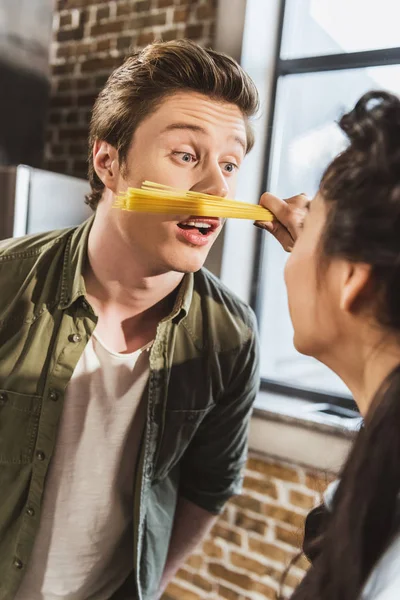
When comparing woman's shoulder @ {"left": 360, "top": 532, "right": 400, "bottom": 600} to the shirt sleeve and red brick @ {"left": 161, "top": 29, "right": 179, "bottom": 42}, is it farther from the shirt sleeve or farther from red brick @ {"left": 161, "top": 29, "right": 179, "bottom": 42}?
red brick @ {"left": 161, "top": 29, "right": 179, "bottom": 42}

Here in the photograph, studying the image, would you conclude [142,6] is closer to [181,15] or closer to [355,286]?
[181,15]

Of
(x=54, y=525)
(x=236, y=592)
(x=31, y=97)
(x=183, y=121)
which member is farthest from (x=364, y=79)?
(x=236, y=592)

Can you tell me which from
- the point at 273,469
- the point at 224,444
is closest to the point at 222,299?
the point at 224,444

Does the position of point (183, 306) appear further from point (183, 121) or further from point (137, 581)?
point (137, 581)

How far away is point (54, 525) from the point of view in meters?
1.35

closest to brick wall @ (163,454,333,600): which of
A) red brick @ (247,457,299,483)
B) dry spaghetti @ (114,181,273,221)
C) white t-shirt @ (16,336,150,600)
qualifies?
red brick @ (247,457,299,483)

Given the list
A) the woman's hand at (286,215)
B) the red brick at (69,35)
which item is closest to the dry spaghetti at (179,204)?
the woman's hand at (286,215)

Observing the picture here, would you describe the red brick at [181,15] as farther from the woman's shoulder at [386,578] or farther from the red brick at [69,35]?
the woman's shoulder at [386,578]

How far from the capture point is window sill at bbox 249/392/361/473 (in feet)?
6.56

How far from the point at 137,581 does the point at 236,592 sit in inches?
37.8

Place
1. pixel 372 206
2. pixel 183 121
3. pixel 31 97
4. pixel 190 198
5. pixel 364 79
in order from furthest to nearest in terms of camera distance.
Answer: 1. pixel 31 97
2. pixel 364 79
3. pixel 183 121
4. pixel 190 198
5. pixel 372 206

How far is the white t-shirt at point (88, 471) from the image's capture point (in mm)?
1341

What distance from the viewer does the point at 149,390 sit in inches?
54.0

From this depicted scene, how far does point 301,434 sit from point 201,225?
1118 millimetres
